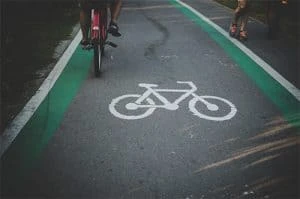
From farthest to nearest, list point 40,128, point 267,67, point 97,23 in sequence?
point 267,67 < point 97,23 < point 40,128

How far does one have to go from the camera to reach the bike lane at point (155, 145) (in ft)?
12.3

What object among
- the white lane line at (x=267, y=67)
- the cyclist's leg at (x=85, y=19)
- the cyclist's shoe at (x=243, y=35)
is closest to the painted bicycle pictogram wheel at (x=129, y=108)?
the cyclist's leg at (x=85, y=19)

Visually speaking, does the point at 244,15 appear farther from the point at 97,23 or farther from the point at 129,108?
the point at 129,108

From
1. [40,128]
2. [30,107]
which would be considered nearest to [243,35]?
[30,107]

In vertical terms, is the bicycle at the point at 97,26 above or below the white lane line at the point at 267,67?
above

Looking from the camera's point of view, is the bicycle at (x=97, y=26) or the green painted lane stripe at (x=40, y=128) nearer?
the green painted lane stripe at (x=40, y=128)

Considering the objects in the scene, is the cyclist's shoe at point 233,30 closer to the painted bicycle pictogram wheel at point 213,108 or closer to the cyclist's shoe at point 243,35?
the cyclist's shoe at point 243,35

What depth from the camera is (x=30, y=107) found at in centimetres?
545

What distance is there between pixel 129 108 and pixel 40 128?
4.10ft

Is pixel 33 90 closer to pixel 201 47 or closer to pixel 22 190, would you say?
pixel 22 190

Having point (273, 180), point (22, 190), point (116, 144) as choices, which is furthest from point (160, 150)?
point (22, 190)

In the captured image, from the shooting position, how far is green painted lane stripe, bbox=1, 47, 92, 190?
400 centimetres

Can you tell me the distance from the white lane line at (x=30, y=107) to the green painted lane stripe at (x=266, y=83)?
3.34m

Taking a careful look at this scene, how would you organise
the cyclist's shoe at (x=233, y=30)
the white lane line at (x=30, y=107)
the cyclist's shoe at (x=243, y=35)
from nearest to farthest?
the white lane line at (x=30, y=107), the cyclist's shoe at (x=243, y=35), the cyclist's shoe at (x=233, y=30)
